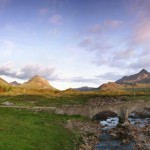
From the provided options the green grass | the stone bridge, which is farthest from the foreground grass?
the green grass

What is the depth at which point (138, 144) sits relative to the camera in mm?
60469

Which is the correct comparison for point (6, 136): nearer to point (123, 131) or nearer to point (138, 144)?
point (138, 144)

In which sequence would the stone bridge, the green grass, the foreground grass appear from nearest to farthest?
the foreground grass, the stone bridge, the green grass

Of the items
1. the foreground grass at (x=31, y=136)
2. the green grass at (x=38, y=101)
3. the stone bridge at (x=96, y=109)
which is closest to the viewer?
the foreground grass at (x=31, y=136)

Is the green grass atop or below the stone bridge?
atop

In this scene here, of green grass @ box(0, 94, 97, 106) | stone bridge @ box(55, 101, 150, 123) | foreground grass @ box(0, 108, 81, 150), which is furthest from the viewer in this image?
green grass @ box(0, 94, 97, 106)

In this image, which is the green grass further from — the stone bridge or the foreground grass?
the foreground grass

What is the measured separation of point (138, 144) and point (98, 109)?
107 ft

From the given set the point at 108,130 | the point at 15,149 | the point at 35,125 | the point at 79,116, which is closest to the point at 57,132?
the point at 35,125

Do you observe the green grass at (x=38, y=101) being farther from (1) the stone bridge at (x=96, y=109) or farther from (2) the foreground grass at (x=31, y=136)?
(2) the foreground grass at (x=31, y=136)

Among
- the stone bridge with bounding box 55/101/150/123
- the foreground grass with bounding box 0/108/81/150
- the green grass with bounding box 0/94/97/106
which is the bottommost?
the foreground grass with bounding box 0/108/81/150

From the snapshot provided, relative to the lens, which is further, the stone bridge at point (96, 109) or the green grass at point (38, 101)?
the green grass at point (38, 101)

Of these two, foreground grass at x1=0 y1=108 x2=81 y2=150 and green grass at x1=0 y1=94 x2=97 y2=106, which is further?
green grass at x1=0 y1=94 x2=97 y2=106

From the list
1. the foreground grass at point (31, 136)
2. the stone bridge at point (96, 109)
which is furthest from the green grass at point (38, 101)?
the foreground grass at point (31, 136)
